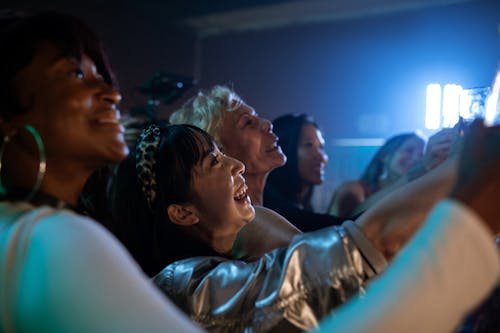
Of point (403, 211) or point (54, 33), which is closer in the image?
point (54, 33)

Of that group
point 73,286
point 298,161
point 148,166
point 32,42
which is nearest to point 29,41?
point 32,42

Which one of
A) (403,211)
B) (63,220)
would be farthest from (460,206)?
(63,220)

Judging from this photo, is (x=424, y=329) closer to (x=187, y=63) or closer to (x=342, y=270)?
(x=342, y=270)

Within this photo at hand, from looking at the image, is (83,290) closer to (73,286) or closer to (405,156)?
(73,286)

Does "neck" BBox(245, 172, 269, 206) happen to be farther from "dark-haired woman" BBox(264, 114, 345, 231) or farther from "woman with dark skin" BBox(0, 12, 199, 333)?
"woman with dark skin" BBox(0, 12, 199, 333)

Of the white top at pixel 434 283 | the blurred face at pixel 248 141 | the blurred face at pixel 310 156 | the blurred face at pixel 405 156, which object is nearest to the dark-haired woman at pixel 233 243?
the white top at pixel 434 283

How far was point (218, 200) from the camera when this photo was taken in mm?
1477

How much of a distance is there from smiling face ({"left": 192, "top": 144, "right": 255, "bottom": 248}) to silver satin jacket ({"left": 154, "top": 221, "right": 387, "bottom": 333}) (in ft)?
0.89

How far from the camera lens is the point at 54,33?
881 millimetres

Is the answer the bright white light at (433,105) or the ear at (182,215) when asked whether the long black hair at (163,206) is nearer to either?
Result: the ear at (182,215)

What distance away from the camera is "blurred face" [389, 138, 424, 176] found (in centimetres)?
329

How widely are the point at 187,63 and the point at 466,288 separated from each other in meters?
4.97

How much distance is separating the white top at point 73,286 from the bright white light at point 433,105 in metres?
4.06

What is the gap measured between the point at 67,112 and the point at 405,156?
2.71m
